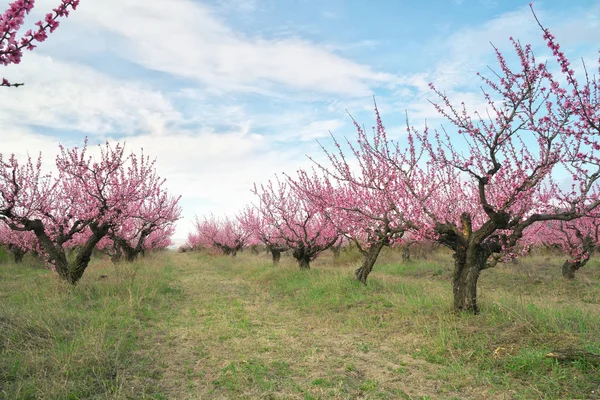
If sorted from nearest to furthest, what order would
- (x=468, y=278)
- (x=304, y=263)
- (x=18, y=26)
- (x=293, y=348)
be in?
(x=18, y=26)
(x=293, y=348)
(x=468, y=278)
(x=304, y=263)

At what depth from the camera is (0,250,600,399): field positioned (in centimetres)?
516

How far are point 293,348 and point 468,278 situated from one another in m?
4.10

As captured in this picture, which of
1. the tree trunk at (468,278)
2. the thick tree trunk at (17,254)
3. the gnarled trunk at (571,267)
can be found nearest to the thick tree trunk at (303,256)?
the tree trunk at (468,278)

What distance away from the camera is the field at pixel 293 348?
5.16m

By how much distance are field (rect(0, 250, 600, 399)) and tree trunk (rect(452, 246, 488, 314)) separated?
330mm

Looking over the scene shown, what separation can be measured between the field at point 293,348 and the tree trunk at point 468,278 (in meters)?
→ 0.33

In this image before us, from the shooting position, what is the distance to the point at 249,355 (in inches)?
263

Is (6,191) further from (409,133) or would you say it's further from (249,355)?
(409,133)

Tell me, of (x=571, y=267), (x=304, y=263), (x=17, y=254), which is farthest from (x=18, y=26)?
(x=17, y=254)

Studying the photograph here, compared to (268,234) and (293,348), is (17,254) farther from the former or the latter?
(293,348)

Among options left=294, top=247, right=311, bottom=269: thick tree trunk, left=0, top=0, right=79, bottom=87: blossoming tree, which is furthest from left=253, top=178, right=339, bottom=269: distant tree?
left=0, top=0, right=79, bottom=87: blossoming tree

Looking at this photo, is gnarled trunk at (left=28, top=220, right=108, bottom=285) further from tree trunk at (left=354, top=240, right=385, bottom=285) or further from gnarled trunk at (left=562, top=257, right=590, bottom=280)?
gnarled trunk at (left=562, top=257, right=590, bottom=280)

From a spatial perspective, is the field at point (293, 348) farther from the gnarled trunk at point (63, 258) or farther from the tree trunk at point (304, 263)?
the tree trunk at point (304, 263)

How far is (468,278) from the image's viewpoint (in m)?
8.19
